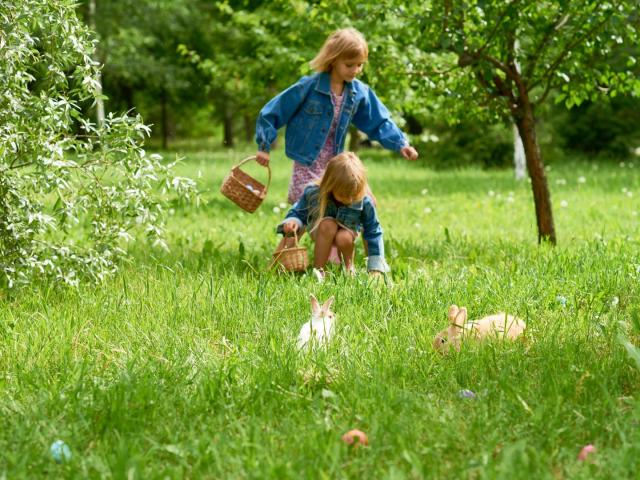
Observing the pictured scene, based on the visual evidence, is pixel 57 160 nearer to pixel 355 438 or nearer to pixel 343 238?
pixel 343 238

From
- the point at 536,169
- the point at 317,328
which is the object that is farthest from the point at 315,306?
the point at 536,169

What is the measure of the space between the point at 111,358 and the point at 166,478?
1.15 meters

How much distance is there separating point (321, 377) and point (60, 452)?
3.32ft

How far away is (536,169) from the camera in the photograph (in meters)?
6.39

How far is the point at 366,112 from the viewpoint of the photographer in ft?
19.2

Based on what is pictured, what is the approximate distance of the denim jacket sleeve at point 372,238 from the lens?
16.8 feet

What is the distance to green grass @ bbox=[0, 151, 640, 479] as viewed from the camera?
2436 millimetres

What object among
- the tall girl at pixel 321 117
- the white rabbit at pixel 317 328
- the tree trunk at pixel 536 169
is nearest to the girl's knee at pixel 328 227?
the tall girl at pixel 321 117

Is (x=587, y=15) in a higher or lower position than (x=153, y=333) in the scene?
higher

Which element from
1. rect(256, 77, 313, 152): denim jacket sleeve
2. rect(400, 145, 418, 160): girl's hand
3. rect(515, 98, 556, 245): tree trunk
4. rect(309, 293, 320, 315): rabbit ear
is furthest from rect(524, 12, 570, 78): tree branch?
rect(309, 293, 320, 315): rabbit ear

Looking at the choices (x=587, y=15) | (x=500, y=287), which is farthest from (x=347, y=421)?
(x=587, y=15)

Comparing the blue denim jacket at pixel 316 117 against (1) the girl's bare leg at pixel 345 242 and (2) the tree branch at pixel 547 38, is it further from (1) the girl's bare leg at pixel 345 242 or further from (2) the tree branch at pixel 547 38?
(2) the tree branch at pixel 547 38

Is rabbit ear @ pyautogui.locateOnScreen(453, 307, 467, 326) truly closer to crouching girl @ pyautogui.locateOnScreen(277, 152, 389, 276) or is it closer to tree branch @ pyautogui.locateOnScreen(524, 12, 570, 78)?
crouching girl @ pyautogui.locateOnScreen(277, 152, 389, 276)

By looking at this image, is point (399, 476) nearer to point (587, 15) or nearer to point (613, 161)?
point (587, 15)
